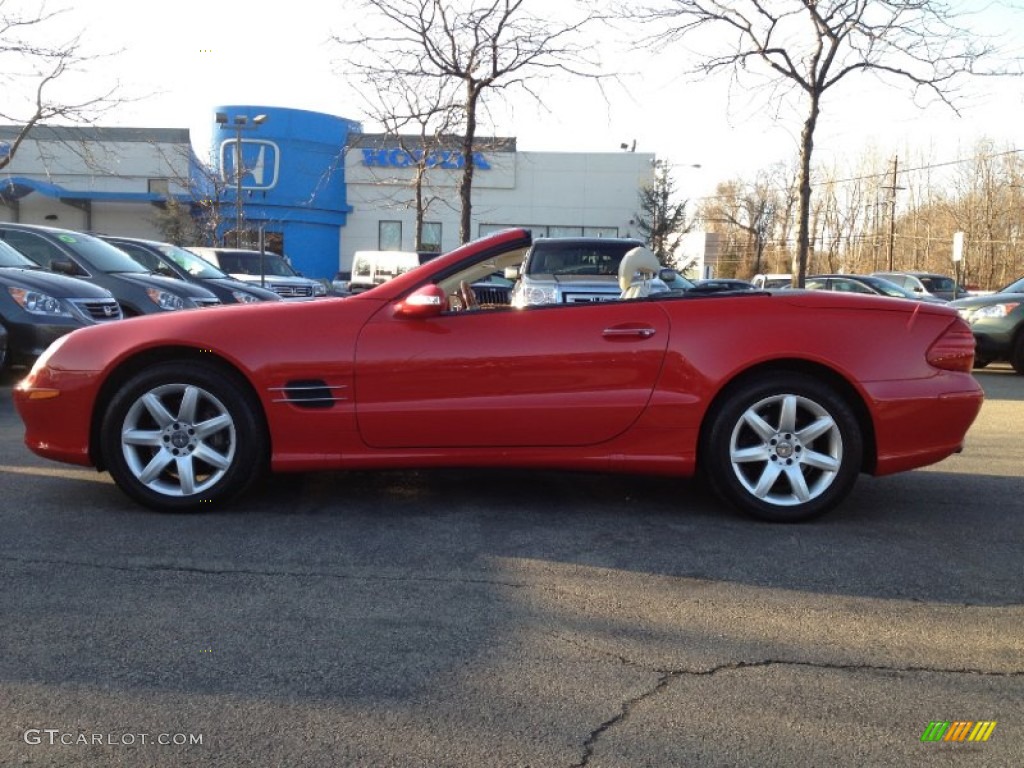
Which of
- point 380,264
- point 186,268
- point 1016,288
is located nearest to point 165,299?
point 186,268

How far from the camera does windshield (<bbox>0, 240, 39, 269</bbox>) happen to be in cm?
976

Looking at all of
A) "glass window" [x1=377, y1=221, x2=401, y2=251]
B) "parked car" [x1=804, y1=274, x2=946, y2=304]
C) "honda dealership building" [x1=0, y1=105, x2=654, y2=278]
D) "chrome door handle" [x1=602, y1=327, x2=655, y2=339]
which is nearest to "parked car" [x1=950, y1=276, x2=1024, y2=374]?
"parked car" [x1=804, y1=274, x2=946, y2=304]

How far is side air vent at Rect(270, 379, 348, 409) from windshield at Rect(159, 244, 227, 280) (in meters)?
9.98

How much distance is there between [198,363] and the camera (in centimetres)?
458

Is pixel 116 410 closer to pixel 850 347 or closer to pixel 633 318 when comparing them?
pixel 633 318

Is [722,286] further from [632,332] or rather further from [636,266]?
[632,332]

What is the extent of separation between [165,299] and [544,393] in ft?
26.3

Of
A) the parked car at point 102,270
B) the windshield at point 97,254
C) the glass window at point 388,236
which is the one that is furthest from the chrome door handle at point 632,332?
the glass window at point 388,236

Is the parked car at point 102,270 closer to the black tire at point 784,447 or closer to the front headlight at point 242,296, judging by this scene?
the front headlight at point 242,296

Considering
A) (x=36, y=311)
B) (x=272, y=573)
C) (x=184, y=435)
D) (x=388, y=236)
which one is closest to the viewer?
(x=272, y=573)

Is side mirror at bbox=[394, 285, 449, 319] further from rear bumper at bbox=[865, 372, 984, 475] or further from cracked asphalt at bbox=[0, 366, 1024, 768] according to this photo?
rear bumper at bbox=[865, 372, 984, 475]

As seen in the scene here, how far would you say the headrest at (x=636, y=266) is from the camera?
5172 millimetres

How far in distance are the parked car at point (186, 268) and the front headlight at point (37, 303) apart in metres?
3.89

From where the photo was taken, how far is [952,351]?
15.0ft
